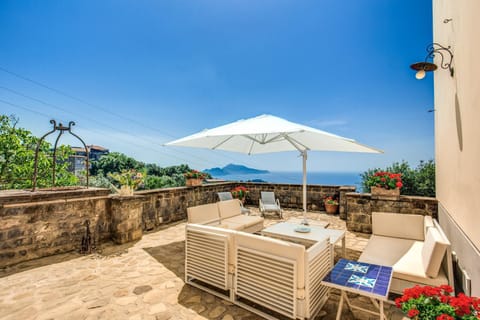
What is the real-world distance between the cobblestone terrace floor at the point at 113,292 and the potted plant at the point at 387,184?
180 centimetres

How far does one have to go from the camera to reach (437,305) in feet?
4.20

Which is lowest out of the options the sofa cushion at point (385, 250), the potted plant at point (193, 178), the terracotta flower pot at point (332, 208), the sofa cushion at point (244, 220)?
the terracotta flower pot at point (332, 208)

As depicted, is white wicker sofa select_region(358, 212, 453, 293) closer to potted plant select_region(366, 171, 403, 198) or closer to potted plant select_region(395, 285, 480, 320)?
potted plant select_region(395, 285, 480, 320)

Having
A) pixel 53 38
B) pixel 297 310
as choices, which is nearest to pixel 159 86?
pixel 53 38

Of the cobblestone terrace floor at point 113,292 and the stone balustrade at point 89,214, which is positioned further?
the stone balustrade at point 89,214

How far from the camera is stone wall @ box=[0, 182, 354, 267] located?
3543 millimetres

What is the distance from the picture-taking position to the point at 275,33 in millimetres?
9156

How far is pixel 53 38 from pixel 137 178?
11417 millimetres

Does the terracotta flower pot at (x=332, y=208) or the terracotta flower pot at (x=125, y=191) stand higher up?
the terracotta flower pot at (x=125, y=191)

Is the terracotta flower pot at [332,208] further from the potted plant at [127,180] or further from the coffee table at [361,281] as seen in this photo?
the potted plant at [127,180]

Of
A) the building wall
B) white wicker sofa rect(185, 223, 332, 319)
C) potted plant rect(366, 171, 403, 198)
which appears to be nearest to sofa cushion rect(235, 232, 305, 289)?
white wicker sofa rect(185, 223, 332, 319)

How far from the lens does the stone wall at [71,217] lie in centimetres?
354

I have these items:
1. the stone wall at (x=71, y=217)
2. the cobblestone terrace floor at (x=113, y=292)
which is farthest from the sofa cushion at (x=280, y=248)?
the stone wall at (x=71, y=217)

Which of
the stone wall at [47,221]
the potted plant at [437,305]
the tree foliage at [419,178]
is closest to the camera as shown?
the potted plant at [437,305]
